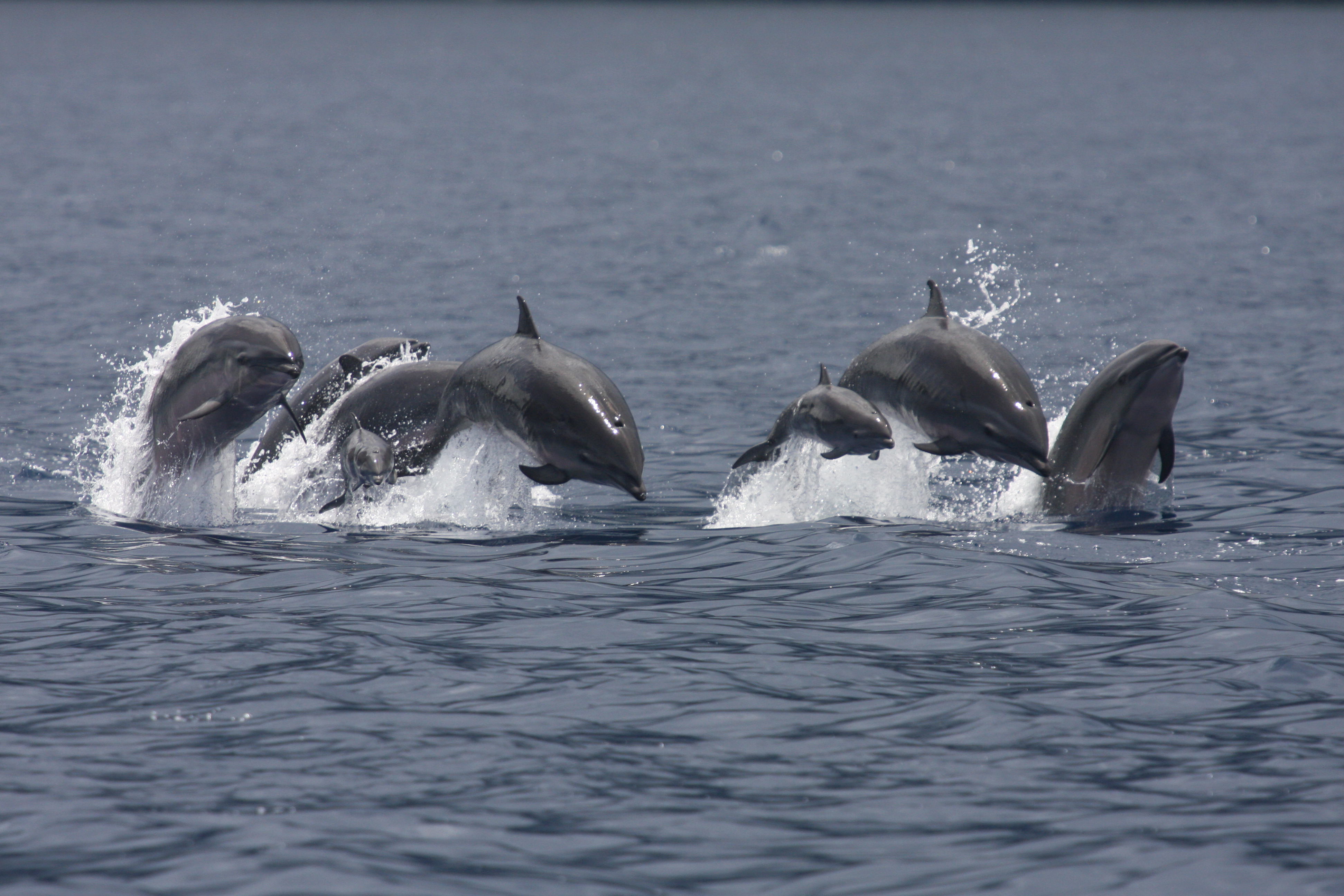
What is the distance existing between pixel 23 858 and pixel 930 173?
44070 mm

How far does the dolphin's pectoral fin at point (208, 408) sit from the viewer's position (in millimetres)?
11633

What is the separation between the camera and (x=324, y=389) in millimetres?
14023

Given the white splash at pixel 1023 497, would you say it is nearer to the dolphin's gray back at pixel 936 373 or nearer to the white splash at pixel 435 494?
the dolphin's gray back at pixel 936 373

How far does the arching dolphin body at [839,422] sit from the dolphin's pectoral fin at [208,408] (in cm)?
406

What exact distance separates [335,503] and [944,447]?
15.9ft

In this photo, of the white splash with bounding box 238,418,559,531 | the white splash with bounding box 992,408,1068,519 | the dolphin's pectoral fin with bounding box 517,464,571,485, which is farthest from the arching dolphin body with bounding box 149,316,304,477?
the white splash with bounding box 992,408,1068,519

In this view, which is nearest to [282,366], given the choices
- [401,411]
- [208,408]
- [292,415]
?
[292,415]

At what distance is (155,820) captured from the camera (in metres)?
6.67

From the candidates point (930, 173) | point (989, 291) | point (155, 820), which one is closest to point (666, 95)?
point (930, 173)

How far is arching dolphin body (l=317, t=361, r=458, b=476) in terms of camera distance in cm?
1287

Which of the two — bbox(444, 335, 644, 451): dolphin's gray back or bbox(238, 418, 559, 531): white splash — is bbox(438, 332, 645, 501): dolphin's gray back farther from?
bbox(238, 418, 559, 531): white splash

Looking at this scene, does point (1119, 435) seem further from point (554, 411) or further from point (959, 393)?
point (554, 411)

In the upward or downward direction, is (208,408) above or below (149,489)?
above

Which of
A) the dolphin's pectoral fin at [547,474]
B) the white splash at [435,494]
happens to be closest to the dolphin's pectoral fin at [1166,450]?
the dolphin's pectoral fin at [547,474]
